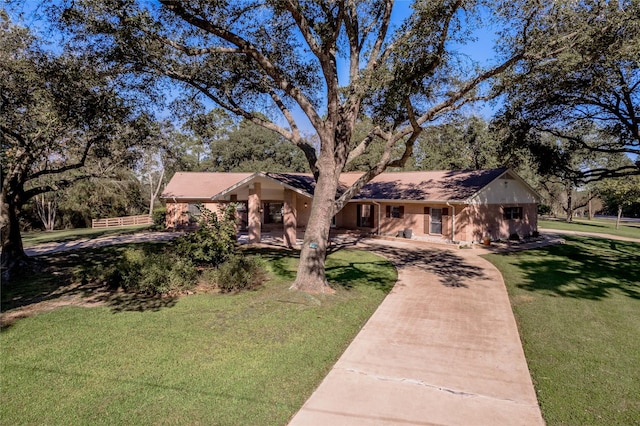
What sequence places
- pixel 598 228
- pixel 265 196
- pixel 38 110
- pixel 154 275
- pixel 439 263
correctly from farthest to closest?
pixel 598 228
pixel 265 196
pixel 439 263
pixel 38 110
pixel 154 275

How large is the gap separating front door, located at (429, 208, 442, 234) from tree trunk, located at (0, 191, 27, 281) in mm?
19369

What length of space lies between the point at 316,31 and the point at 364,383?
960 centimetres

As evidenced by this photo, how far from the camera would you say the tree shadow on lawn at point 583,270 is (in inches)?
412

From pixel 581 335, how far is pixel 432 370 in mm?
3616

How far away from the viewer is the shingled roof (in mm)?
19772

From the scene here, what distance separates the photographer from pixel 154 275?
9.80m

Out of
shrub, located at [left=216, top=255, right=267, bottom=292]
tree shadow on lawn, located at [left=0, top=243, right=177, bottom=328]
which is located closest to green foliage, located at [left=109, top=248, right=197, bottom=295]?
tree shadow on lawn, located at [left=0, top=243, right=177, bottom=328]

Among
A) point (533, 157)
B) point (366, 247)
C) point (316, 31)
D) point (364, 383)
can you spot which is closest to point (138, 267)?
point (364, 383)

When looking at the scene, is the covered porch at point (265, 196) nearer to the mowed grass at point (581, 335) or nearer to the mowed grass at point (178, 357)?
the mowed grass at point (178, 357)

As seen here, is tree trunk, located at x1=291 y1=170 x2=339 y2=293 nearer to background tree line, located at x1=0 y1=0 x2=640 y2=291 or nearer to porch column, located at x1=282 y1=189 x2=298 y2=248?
background tree line, located at x1=0 y1=0 x2=640 y2=291

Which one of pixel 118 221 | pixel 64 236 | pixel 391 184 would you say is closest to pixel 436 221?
pixel 391 184

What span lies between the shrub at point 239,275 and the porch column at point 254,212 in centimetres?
718

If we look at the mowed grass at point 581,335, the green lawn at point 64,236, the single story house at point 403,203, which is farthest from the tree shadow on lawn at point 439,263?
the green lawn at point 64,236

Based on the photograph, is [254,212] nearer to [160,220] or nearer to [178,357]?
[160,220]
